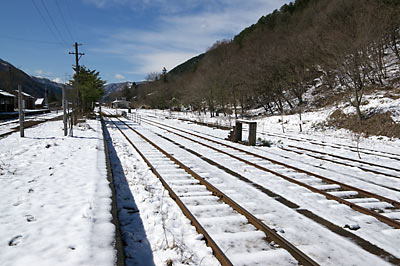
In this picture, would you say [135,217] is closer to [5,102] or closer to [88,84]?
[88,84]

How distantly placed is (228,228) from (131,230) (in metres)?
1.67

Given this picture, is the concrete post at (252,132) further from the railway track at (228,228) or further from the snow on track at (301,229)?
the railway track at (228,228)

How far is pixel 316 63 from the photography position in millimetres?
35219

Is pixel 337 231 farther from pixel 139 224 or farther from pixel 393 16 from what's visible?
pixel 393 16

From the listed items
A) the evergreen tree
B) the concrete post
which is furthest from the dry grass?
the evergreen tree

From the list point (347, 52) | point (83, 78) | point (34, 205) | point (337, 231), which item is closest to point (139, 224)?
point (34, 205)

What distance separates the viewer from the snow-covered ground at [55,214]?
11.4 feet

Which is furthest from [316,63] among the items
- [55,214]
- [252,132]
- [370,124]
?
[55,214]

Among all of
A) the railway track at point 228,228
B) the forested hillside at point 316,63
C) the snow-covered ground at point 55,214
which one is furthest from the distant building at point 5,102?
the railway track at point 228,228

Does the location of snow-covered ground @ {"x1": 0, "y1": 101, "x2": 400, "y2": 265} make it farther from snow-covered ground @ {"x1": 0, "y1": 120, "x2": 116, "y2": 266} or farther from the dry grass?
the dry grass

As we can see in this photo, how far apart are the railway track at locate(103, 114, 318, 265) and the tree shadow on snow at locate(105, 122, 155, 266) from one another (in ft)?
2.88

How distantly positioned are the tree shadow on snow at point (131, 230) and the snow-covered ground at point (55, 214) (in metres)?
0.31

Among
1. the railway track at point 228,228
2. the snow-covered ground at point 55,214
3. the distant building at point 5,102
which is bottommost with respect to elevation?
the railway track at point 228,228

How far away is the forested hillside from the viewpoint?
22969mm
